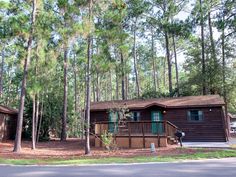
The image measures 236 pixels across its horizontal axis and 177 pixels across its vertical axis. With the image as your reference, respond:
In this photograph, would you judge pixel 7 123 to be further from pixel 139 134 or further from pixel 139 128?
pixel 139 134

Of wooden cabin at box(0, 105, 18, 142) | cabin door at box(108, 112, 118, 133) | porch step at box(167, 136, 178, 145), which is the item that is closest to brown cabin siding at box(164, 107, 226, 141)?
porch step at box(167, 136, 178, 145)

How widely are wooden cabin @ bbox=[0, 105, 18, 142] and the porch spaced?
10.7 m

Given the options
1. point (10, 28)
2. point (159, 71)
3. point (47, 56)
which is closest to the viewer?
point (10, 28)

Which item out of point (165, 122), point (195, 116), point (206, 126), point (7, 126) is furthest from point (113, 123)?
point (7, 126)

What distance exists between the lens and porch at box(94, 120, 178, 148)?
57.3 ft

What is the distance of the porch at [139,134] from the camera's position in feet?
57.3

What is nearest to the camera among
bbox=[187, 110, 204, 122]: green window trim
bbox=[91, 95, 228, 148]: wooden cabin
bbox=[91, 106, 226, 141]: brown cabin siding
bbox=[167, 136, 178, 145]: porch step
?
bbox=[91, 95, 228, 148]: wooden cabin

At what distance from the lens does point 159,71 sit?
52.9 meters

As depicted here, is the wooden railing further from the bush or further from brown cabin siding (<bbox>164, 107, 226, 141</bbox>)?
brown cabin siding (<bbox>164, 107, 226, 141</bbox>)

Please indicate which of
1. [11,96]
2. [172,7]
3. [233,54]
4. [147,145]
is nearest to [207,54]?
[233,54]

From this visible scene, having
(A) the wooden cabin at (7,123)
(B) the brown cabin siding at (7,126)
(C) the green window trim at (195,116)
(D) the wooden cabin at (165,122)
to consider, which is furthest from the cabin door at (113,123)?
(B) the brown cabin siding at (7,126)

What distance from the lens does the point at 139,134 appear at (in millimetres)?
18094

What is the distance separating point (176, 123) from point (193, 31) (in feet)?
31.6

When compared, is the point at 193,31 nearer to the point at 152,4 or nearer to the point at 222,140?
the point at 152,4
